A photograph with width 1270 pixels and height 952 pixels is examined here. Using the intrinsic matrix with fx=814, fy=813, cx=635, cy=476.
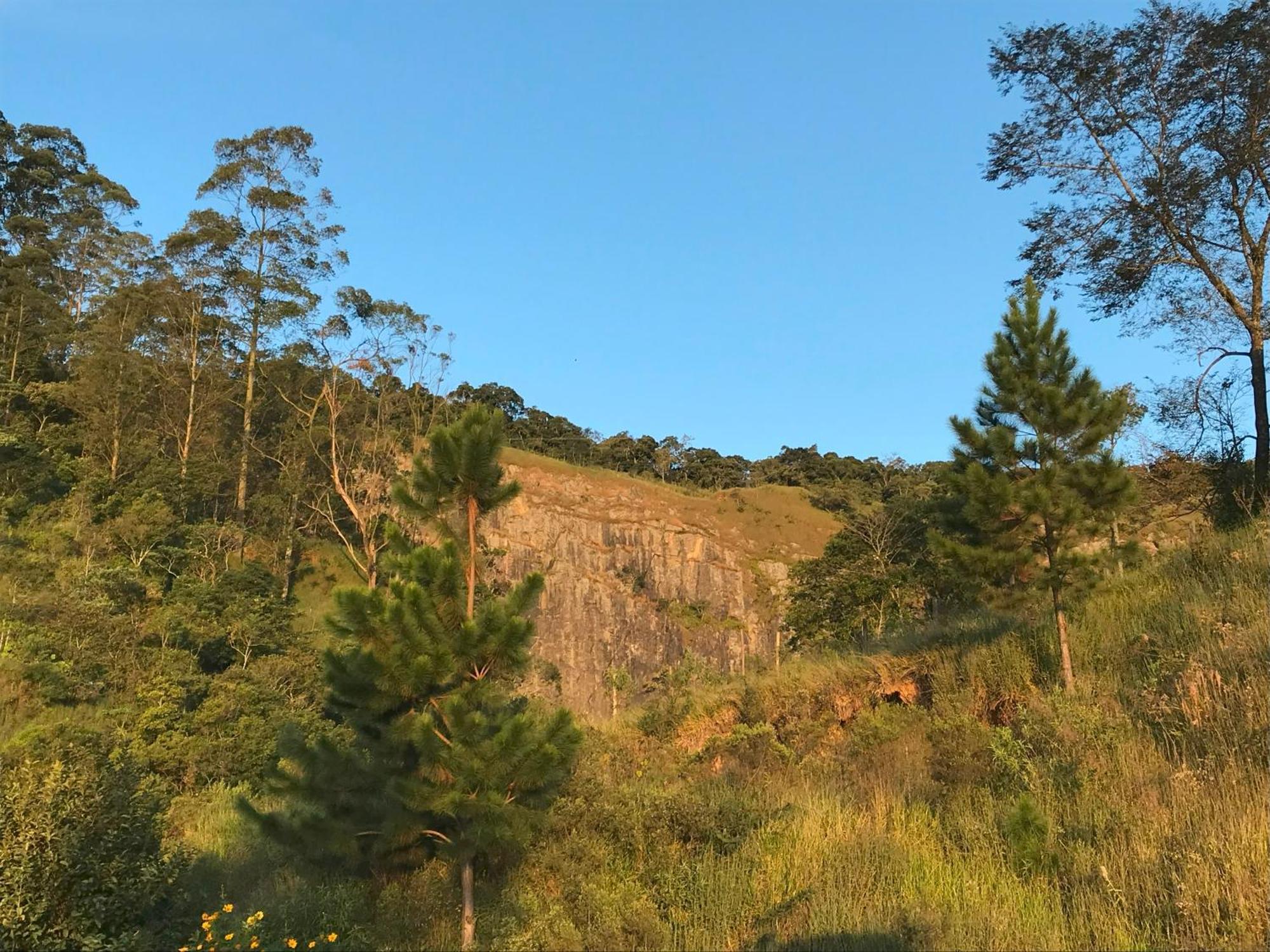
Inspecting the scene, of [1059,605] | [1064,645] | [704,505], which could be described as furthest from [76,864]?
[704,505]

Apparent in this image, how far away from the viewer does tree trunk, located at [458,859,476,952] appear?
557cm

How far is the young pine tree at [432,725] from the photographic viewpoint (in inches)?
218

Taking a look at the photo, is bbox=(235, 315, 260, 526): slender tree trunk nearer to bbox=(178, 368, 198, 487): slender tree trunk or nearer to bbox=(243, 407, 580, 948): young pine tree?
bbox=(178, 368, 198, 487): slender tree trunk

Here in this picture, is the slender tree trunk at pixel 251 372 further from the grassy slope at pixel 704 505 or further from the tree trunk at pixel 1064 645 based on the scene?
the tree trunk at pixel 1064 645

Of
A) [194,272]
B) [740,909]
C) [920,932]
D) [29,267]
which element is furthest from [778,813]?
[29,267]

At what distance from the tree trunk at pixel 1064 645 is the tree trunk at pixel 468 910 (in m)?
6.41

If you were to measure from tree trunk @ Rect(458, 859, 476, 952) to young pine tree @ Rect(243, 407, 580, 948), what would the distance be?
1 centimetres

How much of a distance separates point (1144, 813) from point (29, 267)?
4327 cm

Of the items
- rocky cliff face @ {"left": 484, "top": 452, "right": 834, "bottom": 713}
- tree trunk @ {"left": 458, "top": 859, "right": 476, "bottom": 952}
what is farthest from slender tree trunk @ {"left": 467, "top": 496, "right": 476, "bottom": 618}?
rocky cliff face @ {"left": 484, "top": 452, "right": 834, "bottom": 713}

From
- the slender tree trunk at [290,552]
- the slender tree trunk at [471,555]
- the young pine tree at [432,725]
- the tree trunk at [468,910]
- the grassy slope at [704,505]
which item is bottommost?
the tree trunk at [468,910]

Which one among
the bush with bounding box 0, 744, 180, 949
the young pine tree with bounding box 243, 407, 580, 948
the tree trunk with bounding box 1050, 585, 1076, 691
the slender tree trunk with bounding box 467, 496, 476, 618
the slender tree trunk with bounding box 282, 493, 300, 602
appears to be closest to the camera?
the young pine tree with bounding box 243, 407, 580, 948

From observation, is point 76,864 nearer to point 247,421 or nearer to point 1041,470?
point 1041,470

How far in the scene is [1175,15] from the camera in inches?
485

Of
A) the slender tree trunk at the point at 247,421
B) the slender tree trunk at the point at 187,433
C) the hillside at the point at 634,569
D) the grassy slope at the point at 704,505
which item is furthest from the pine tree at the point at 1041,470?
the grassy slope at the point at 704,505
